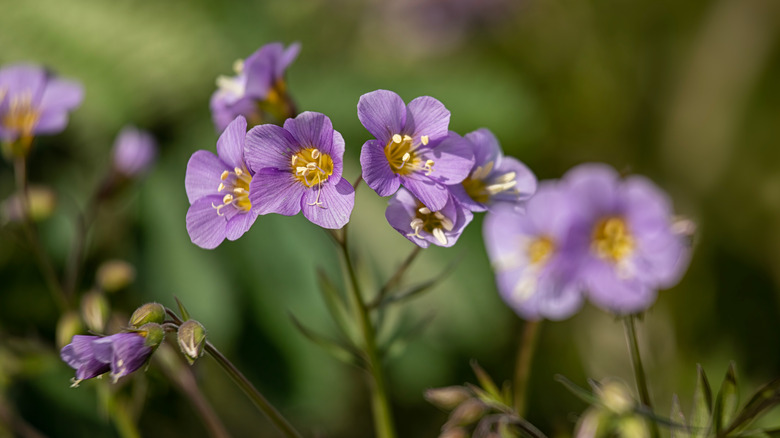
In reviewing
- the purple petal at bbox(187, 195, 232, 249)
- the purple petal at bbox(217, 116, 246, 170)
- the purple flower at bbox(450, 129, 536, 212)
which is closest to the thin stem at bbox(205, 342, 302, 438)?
the purple petal at bbox(187, 195, 232, 249)

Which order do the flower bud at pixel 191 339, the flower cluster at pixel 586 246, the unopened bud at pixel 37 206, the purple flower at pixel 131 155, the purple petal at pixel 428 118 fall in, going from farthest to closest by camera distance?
1. the purple flower at pixel 131 155
2. the unopened bud at pixel 37 206
3. the flower cluster at pixel 586 246
4. the purple petal at pixel 428 118
5. the flower bud at pixel 191 339

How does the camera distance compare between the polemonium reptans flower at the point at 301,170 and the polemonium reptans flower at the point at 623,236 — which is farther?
the polemonium reptans flower at the point at 623,236

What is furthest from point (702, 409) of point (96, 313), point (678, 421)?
point (96, 313)

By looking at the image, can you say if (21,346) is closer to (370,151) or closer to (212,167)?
(212,167)

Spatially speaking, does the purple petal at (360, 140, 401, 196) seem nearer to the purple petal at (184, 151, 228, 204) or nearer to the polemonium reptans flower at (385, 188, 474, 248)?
the polemonium reptans flower at (385, 188, 474, 248)

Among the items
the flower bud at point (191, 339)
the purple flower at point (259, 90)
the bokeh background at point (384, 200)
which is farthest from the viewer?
the bokeh background at point (384, 200)

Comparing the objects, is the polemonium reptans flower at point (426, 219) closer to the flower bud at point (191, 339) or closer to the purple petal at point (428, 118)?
→ the purple petal at point (428, 118)

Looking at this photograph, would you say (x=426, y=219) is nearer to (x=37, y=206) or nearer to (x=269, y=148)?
(x=269, y=148)

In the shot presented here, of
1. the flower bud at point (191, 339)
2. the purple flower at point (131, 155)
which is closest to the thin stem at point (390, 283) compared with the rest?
the flower bud at point (191, 339)

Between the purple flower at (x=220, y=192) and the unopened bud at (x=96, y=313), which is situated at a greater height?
the purple flower at (x=220, y=192)
